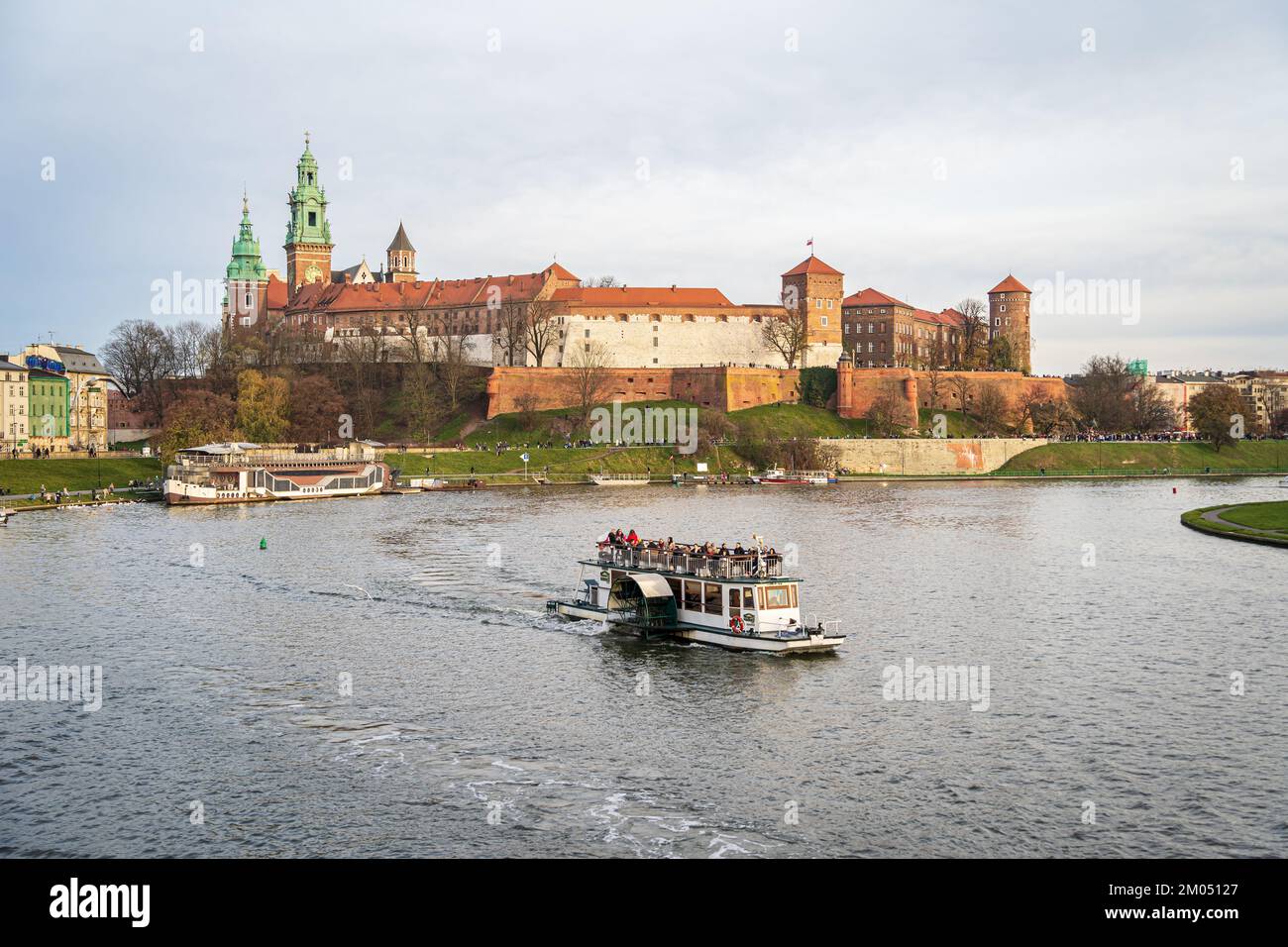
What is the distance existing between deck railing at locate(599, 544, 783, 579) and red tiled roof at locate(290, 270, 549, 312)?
305 ft

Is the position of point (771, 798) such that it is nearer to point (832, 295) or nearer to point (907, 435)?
point (907, 435)

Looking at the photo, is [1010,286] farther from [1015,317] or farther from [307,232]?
[307,232]

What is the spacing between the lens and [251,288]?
149375 mm

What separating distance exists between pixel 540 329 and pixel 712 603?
93.6 m

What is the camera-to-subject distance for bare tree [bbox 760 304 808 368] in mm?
122625

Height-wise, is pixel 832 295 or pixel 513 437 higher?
pixel 832 295

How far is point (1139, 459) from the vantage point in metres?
110

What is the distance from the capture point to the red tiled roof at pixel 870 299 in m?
137

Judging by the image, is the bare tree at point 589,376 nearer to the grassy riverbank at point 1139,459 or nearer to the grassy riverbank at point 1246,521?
the grassy riverbank at point 1139,459

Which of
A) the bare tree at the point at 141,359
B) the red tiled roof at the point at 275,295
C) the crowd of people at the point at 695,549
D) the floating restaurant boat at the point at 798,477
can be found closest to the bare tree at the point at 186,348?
the bare tree at the point at 141,359

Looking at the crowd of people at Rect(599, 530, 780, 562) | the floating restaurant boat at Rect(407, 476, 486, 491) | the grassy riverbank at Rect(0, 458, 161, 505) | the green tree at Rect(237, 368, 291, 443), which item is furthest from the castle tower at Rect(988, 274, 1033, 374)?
the crowd of people at Rect(599, 530, 780, 562)

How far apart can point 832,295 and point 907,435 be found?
813 inches
